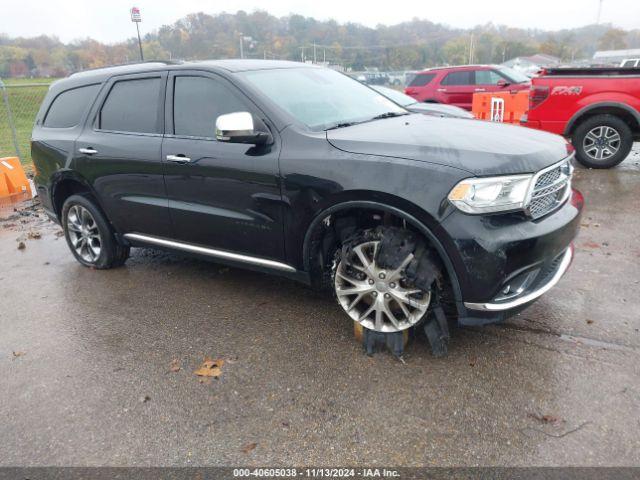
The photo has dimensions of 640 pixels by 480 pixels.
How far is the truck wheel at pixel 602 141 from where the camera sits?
Result: 8180 millimetres

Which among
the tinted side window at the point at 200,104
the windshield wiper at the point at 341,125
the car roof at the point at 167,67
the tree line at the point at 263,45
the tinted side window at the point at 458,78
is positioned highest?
the tree line at the point at 263,45

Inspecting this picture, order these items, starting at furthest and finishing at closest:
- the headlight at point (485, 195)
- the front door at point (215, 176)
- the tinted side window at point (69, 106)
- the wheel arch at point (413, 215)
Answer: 1. the tinted side window at point (69, 106)
2. the front door at point (215, 176)
3. the wheel arch at point (413, 215)
4. the headlight at point (485, 195)

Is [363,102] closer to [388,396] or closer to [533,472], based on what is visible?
[388,396]

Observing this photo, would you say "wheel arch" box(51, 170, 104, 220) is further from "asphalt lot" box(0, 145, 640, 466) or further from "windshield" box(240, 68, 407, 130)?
"windshield" box(240, 68, 407, 130)

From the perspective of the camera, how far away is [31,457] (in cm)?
263

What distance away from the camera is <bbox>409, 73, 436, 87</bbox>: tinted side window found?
566 inches

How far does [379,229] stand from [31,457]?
2.25 metres

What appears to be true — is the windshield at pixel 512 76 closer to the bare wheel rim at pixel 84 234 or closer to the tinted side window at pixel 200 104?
the tinted side window at pixel 200 104

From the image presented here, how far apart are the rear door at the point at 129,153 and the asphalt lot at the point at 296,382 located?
0.71 m

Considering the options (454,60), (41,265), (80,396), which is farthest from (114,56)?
(454,60)

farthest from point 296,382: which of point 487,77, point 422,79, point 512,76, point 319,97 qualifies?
point 512,76

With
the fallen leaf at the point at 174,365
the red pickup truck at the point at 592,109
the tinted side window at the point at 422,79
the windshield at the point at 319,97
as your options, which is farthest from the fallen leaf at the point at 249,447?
the tinted side window at the point at 422,79

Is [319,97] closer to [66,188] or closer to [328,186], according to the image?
[328,186]

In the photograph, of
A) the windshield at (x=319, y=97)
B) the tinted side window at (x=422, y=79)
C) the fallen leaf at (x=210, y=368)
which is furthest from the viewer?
the tinted side window at (x=422, y=79)
